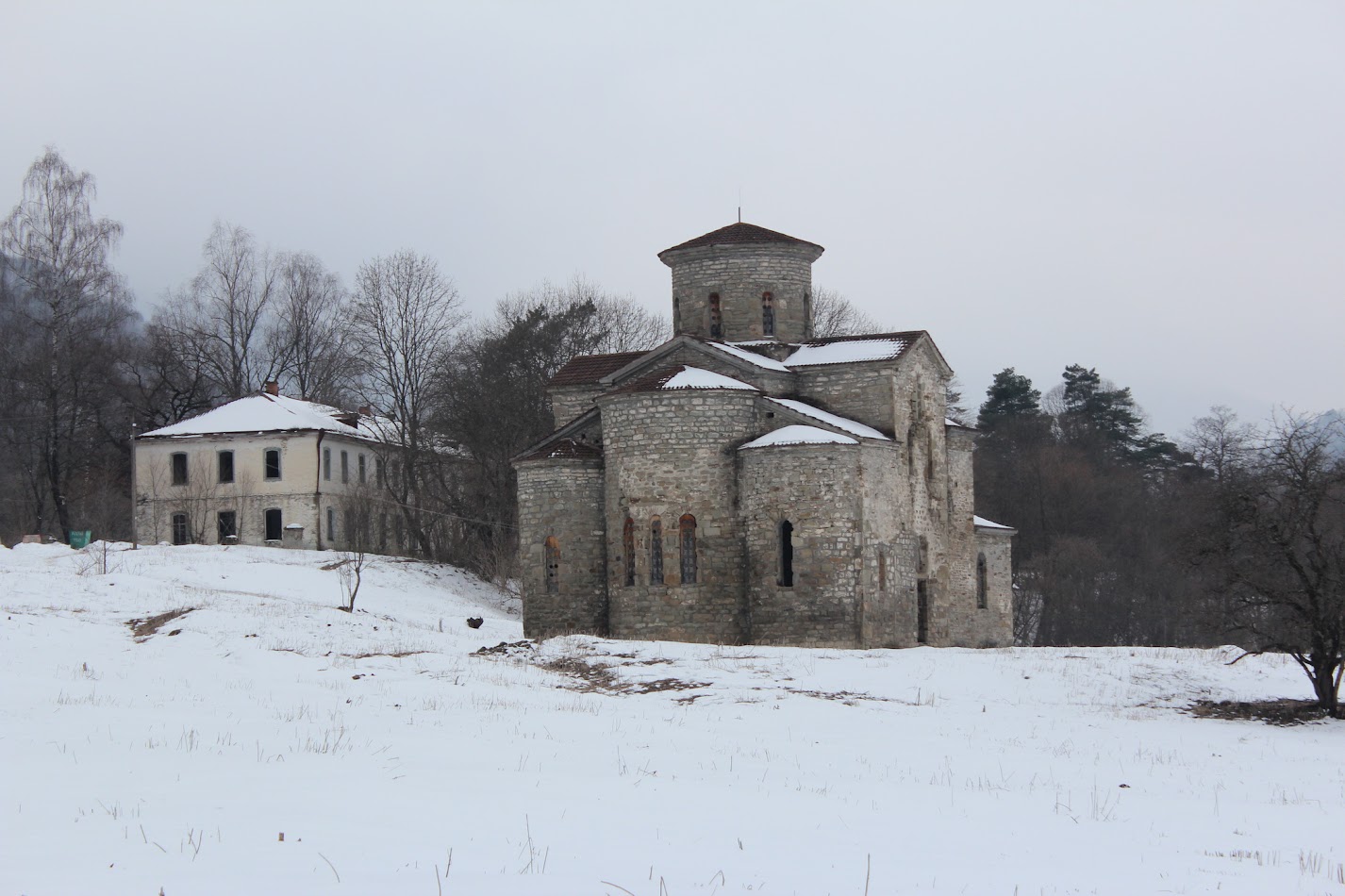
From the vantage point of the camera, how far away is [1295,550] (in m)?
22.2

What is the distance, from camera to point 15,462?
2400 inches

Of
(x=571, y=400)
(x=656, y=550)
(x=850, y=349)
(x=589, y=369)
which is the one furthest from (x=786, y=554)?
(x=589, y=369)

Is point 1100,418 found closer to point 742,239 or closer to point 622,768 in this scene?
point 742,239

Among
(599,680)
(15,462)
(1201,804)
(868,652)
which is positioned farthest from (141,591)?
(15,462)

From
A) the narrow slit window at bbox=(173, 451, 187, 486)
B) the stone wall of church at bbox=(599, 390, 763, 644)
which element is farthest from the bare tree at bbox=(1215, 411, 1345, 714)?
the narrow slit window at bbox=(173, 451, 187, 486)

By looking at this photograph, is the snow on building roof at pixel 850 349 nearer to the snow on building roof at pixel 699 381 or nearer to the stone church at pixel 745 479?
the stone church at pixel 745 479

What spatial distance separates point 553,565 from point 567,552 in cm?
46

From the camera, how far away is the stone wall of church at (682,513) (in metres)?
30.7

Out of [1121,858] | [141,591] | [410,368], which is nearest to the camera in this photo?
[1121,858]

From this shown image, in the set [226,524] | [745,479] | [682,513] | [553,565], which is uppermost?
[745,479]

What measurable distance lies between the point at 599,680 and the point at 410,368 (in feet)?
106

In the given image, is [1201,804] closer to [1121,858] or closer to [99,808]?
[1121,858]

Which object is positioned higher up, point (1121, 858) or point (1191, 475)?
point (1191, 475)

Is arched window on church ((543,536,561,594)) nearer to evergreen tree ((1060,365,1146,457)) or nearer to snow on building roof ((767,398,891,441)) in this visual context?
snow on building roof ((767,398,891,441))
